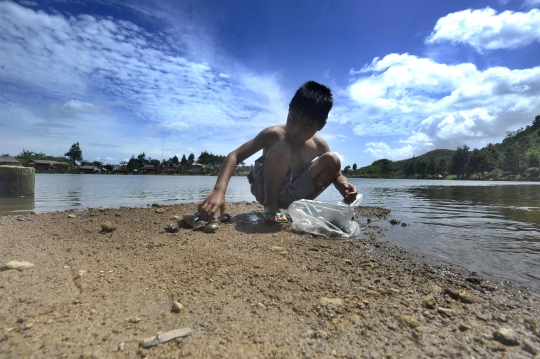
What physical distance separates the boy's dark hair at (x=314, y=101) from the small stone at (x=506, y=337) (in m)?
2.50

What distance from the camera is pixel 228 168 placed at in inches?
117

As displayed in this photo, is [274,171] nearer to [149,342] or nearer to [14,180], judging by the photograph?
[149,342]

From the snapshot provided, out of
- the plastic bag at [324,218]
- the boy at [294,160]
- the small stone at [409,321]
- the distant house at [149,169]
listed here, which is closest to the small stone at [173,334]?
the small stone at [409,321]

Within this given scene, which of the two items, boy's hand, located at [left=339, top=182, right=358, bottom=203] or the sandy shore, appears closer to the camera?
the sandy shore

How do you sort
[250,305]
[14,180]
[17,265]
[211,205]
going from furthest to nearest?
[14,180] < [211,205] < [17,265] < [250,305]

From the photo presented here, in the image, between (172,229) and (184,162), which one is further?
(184,162)

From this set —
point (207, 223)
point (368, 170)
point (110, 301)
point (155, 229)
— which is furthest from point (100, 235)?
point (368, 170)

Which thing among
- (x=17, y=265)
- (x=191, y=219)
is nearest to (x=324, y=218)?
(x=191, y=219)

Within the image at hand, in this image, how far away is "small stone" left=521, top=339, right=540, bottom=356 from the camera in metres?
0.94

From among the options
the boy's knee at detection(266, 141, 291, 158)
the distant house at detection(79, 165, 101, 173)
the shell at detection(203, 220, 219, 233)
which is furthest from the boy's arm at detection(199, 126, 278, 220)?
the distant house at detection(79, 165, 101, 173)

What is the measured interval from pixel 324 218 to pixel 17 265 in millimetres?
2604

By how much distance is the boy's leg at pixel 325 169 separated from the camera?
3430 mm

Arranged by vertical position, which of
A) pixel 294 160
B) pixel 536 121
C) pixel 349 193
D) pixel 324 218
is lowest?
pixel 324 218

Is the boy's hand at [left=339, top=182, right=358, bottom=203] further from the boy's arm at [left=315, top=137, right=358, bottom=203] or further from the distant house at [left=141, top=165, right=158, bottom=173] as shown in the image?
the distant house at [left=141, top=165, right=158, bottom=173]
